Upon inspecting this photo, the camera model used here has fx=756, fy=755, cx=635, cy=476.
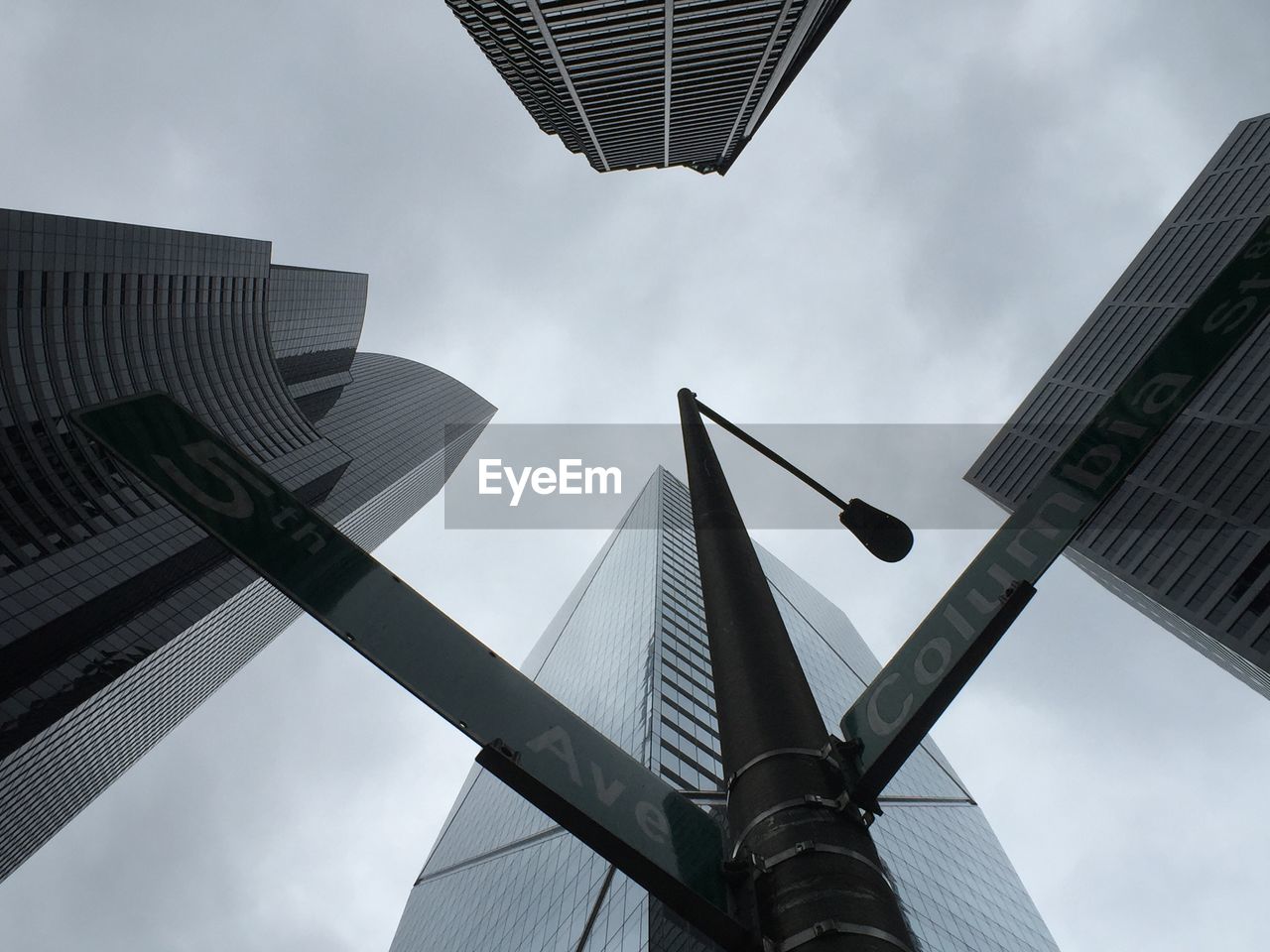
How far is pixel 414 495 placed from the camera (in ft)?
571

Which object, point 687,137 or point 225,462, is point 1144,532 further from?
point 225,462

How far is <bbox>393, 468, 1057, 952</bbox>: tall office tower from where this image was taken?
32.0 m

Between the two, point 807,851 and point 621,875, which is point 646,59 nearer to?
point 621,875

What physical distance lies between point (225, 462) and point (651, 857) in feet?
9.99

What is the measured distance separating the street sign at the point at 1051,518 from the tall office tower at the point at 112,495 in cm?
6004

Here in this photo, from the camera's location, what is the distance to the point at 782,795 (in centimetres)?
355

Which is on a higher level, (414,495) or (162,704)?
(414,495)

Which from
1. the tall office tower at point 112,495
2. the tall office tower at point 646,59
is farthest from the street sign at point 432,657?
the tall office tower at point 646,59

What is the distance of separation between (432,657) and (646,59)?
78253 millimetres

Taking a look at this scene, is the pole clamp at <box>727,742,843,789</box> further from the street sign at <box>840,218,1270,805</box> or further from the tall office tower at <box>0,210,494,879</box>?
the tall office tower at <box>0,210,494,879</box>

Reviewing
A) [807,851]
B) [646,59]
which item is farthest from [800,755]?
[646,59]

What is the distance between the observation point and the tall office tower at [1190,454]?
222ft

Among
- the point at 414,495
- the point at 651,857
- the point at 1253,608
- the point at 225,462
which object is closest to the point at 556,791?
the point at 651,857

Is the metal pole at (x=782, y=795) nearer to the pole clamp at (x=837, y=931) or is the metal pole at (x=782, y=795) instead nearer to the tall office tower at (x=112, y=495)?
the pole clamp at (x=837, y=931)
